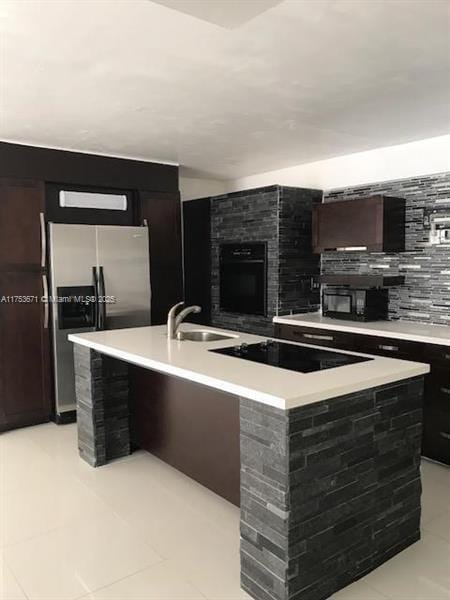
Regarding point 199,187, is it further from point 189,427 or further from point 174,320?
point 189,427

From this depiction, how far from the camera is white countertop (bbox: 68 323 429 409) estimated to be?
6.37 feet

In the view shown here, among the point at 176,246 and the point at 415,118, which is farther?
the point at 176,246

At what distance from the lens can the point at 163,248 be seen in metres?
5.04

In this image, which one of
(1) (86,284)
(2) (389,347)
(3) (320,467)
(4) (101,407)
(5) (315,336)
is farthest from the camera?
(1) (86,284)

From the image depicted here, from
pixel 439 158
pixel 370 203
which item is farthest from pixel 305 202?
pixel 439 158

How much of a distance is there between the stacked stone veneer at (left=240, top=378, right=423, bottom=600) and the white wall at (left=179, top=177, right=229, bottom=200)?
4229mm

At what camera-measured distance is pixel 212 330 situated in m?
3.61

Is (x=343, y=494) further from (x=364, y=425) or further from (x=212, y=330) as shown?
(x=212, y=330)

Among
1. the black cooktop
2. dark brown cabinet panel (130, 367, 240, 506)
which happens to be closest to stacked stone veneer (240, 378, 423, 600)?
the black cooktop

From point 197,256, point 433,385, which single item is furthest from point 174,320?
point 197,256

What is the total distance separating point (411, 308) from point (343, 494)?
2515 mm

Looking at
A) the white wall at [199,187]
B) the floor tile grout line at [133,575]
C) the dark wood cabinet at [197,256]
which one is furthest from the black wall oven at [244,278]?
the floor tile grout line at [133,575]

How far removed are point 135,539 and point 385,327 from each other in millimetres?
2441

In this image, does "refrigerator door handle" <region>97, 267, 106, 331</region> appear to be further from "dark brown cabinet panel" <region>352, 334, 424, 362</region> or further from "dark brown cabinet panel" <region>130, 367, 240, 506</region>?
"dark brown cabinet panel" <region>352, 334, 424, 362</region>
